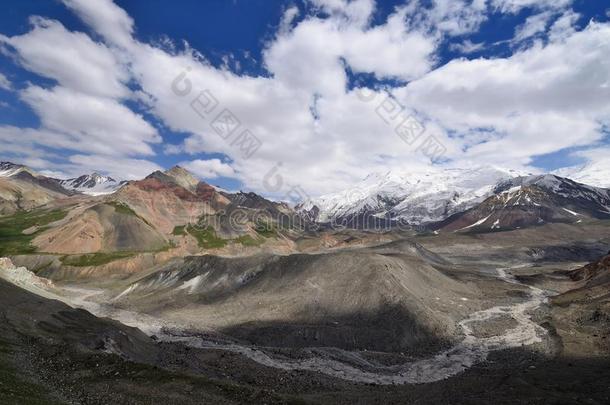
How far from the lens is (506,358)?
5688 centimetres

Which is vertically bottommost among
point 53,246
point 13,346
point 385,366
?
point 385,366

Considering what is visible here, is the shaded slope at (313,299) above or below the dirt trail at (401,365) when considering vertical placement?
above

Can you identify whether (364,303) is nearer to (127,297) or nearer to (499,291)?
(499,291)

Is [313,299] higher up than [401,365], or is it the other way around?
[313,299]

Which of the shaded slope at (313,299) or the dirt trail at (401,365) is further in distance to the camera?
the shaded slope at (313,299)

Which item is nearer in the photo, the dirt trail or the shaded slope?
the dirt trail

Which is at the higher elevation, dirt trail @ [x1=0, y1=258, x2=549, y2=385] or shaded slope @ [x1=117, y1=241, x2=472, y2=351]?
shaded slope @ [x1=117, y1=241, x2=472, y2=351]

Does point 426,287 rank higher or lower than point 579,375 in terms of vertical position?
higher

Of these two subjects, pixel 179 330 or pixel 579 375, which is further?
pixel 179 330

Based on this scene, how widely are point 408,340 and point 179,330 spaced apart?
123 feet

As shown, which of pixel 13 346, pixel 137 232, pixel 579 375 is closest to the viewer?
pixel 13 346

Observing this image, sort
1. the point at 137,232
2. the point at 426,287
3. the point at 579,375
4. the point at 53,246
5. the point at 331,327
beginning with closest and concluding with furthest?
the point at 579,375 → the point at 331,327 → the point at 426,287 → the point at 53,246 → the point at 137,232

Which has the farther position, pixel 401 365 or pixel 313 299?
pixel 313 299

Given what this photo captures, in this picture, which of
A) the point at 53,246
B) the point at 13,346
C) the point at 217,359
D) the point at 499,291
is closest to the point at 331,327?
the point at 217,359
